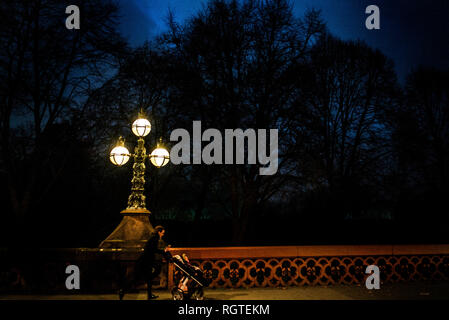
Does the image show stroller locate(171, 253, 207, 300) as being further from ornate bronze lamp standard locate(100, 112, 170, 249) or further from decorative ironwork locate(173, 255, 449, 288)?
decorative ironwork locate(173, 255, 449, 288)

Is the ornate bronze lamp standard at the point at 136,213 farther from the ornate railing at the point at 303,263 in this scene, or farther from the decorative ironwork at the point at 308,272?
the decorative ironwork at the point at 308,272

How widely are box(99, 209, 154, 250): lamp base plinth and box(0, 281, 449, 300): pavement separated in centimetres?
123

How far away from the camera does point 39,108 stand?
13891mm

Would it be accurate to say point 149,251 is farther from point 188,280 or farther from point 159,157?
point 159,157

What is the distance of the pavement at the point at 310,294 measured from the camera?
9.43 metres

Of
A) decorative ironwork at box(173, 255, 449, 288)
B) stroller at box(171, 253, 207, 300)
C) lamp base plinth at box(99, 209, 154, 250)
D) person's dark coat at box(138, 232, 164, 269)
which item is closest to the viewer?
stroller at box(171, 253, 207, 300)

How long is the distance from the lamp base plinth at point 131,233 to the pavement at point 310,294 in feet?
4.03

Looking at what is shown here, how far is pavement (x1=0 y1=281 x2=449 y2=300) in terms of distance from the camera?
30.9 feet

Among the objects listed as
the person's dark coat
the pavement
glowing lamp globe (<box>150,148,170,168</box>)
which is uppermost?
glowing lamp globe (<box>150,148,170,168</box>)

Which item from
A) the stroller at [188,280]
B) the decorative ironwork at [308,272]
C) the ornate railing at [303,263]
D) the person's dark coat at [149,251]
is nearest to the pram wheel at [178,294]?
the stroller at [188,280]

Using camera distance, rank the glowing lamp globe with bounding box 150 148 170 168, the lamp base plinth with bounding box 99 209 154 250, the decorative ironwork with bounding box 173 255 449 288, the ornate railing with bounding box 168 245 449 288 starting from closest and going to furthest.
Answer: the lamp base plinth with bounding box 99 209 154 250 → the glowing lamp globe with bounding box 150 148 170 168 → the ornate railing with bounding box 168 245 449 288 → the decorative ironwork with bounding box 173 255 449 288

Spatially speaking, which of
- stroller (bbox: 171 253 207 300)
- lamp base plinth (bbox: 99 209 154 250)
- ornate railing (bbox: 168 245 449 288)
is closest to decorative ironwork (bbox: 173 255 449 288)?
ornate railing (bbox: 168 245 449 288)
